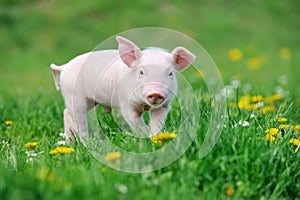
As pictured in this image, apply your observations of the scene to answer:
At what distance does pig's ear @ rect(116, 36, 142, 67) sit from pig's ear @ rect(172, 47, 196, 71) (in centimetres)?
22

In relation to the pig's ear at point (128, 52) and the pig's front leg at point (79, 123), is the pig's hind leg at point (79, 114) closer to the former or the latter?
the pig's front leg at point (79, 123)

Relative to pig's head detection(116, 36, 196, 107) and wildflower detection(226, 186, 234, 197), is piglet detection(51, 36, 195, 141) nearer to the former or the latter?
pig's head detection(116, 36, 196, 107)

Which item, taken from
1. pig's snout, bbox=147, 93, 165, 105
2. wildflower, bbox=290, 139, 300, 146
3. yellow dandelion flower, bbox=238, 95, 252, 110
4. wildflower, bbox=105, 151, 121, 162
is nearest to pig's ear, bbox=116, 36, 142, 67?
pig's snout, bbox=147, 93, 165, 105

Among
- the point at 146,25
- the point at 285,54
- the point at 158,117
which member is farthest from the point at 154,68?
the point at 146,25

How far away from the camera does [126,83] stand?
334 cm

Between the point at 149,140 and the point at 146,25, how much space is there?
8.77 metres

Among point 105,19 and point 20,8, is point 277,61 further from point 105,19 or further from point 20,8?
point 20,8

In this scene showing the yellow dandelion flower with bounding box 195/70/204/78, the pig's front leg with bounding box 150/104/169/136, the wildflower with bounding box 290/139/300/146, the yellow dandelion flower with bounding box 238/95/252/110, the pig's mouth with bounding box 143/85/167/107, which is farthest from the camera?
the yellow dandelion flower with bounding box 238/95/252/110

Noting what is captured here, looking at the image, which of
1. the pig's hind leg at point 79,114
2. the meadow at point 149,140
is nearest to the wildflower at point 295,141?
the meadow at point 149,140

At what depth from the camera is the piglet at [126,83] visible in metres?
3.15

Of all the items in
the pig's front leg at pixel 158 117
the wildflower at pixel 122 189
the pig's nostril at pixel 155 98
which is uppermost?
the pig's nostril at pixel 155 98

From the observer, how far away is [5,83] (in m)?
9.16

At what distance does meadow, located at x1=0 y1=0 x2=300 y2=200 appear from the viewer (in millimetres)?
2502

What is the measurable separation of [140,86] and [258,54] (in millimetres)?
8067
